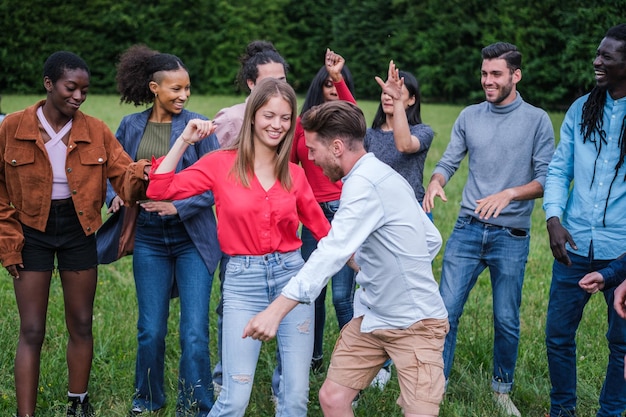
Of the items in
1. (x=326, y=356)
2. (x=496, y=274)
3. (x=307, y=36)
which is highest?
(x=307, y=36)

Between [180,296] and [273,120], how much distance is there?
1.33 meters

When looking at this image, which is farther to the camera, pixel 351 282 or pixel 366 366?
pixel 351 282

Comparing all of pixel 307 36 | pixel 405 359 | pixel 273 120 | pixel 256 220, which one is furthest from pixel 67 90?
pixel 307 36

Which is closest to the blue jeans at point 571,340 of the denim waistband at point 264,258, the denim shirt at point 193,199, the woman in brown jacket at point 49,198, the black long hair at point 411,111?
the black long hair at point 411,111

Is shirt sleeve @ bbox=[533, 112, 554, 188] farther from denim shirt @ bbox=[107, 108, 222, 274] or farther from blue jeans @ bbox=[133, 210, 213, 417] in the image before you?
blue jeans @ bbox=[133, 210, 213, 417]

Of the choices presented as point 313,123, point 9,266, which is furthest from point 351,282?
point 9,266

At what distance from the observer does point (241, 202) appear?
13.5 feet

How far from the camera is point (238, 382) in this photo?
3.96m

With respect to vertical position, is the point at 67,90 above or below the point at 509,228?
above

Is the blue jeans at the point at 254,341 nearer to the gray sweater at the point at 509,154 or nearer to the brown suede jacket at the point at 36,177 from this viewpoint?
the brown suede jacket at the point at 36,177

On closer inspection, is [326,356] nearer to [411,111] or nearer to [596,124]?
[411,111]

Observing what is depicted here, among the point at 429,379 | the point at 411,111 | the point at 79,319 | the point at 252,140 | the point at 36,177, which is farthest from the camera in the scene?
the point at 411,111

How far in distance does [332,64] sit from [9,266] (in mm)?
2352

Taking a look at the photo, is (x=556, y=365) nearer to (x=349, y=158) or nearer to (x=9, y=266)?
(x=349, y=158)
